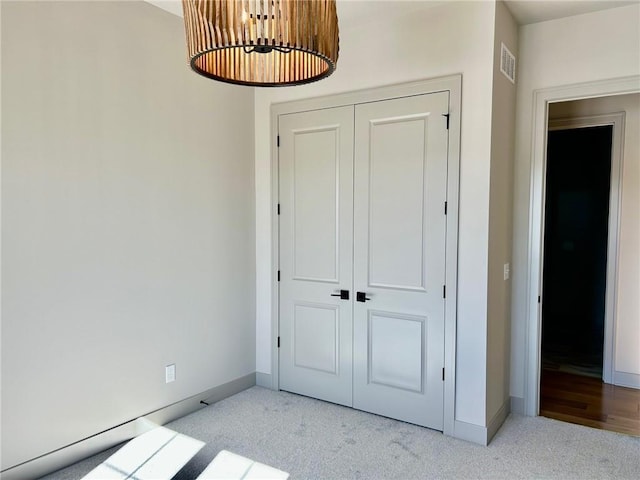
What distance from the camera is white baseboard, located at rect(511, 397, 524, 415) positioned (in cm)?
334

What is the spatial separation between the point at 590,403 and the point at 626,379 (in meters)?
0.64

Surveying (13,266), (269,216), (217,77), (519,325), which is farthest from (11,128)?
(519,325)

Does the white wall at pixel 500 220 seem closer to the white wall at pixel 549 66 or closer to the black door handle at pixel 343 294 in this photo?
the white wall at pixel 549 66

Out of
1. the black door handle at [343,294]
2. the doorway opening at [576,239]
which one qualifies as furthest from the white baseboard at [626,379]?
the black door handle at [343,294]

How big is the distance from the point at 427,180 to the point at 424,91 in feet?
1.94

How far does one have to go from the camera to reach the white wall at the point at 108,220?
2336 millimetres

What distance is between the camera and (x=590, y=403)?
140 inches

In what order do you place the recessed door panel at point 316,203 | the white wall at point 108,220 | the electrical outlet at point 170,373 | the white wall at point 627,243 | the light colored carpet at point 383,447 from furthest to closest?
the white wall at point 627,243 → the recessed door panel at point 316,203 → the electrical outlet at point 170,373 → the light colored carpet at point 383,447 → the white wall at point 108,220

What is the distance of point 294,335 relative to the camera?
3676 millimetres

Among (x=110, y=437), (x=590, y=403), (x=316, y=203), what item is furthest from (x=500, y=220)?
(x=110, y=437)

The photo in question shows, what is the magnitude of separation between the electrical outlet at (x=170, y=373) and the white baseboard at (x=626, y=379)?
372cm

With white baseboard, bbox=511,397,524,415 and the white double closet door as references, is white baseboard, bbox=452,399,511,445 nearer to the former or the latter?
the white double closet door

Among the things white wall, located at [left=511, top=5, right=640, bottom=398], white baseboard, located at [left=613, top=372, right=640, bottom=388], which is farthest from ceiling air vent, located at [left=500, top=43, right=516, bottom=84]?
white baseboard, located at [left=613, top=372, right=640, bottom=388]

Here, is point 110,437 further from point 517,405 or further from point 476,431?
point 517,405
